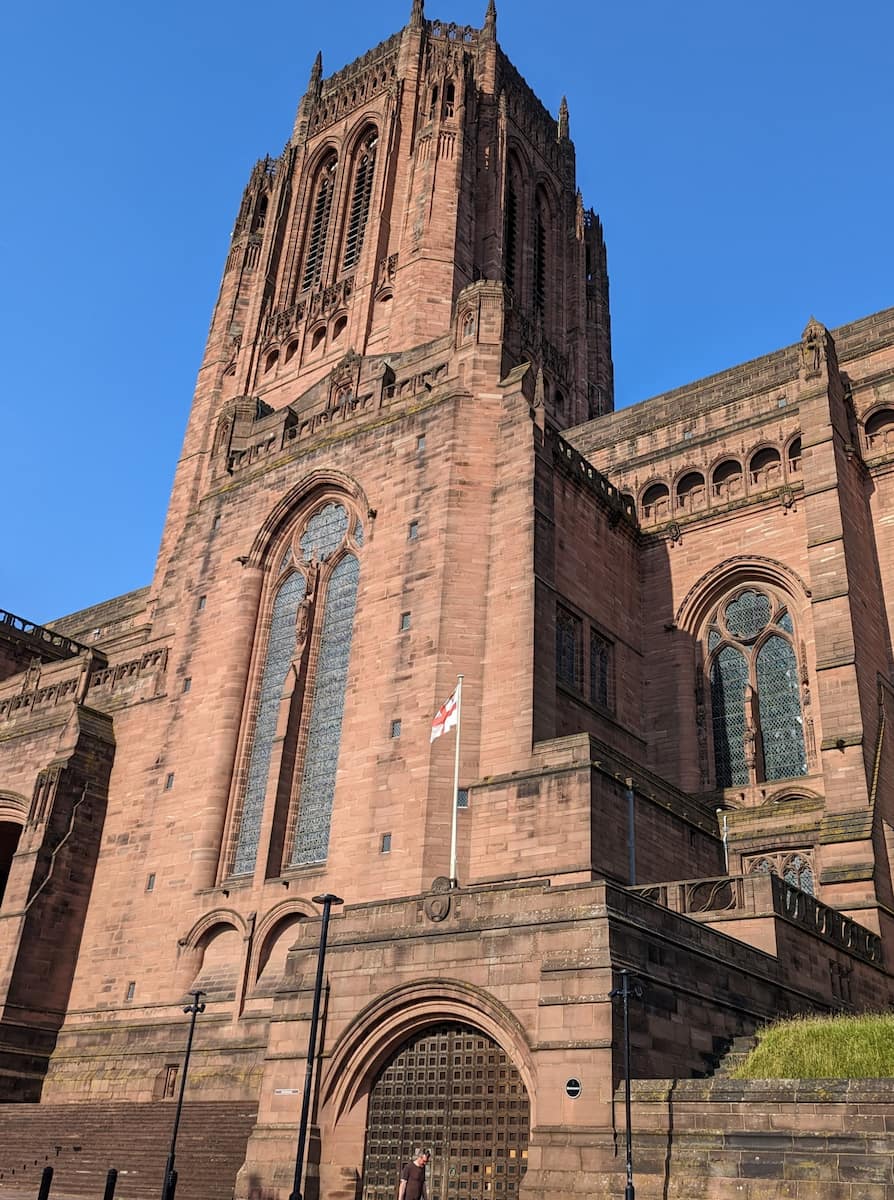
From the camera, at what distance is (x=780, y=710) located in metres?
30.6

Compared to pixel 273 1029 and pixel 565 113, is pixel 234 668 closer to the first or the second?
pixel 273 1029

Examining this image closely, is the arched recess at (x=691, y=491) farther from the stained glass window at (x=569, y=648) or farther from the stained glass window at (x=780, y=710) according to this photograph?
the stained glass window at (x=569, y=648)

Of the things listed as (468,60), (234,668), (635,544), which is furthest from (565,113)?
(234,668)

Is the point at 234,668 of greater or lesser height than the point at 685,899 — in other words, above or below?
above

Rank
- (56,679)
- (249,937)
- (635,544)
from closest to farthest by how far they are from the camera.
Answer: (249,937)
(635,544)
(56,679)

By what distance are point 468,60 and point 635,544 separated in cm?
3599

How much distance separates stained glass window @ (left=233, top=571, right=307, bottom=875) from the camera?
30281 mm

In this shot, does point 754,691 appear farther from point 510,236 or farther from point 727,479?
point 510,236

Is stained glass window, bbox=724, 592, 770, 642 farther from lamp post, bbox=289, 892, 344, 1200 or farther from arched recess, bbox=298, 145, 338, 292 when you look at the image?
arched recess, bbox=298, 145, 338, 292

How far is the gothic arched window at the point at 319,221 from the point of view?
2308 inches

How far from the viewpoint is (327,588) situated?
107 ft

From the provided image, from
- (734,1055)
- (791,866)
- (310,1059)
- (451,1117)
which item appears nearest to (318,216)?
(791,866)

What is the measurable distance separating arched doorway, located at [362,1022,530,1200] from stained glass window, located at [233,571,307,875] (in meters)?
12.1

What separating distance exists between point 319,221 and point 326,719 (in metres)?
38.6
